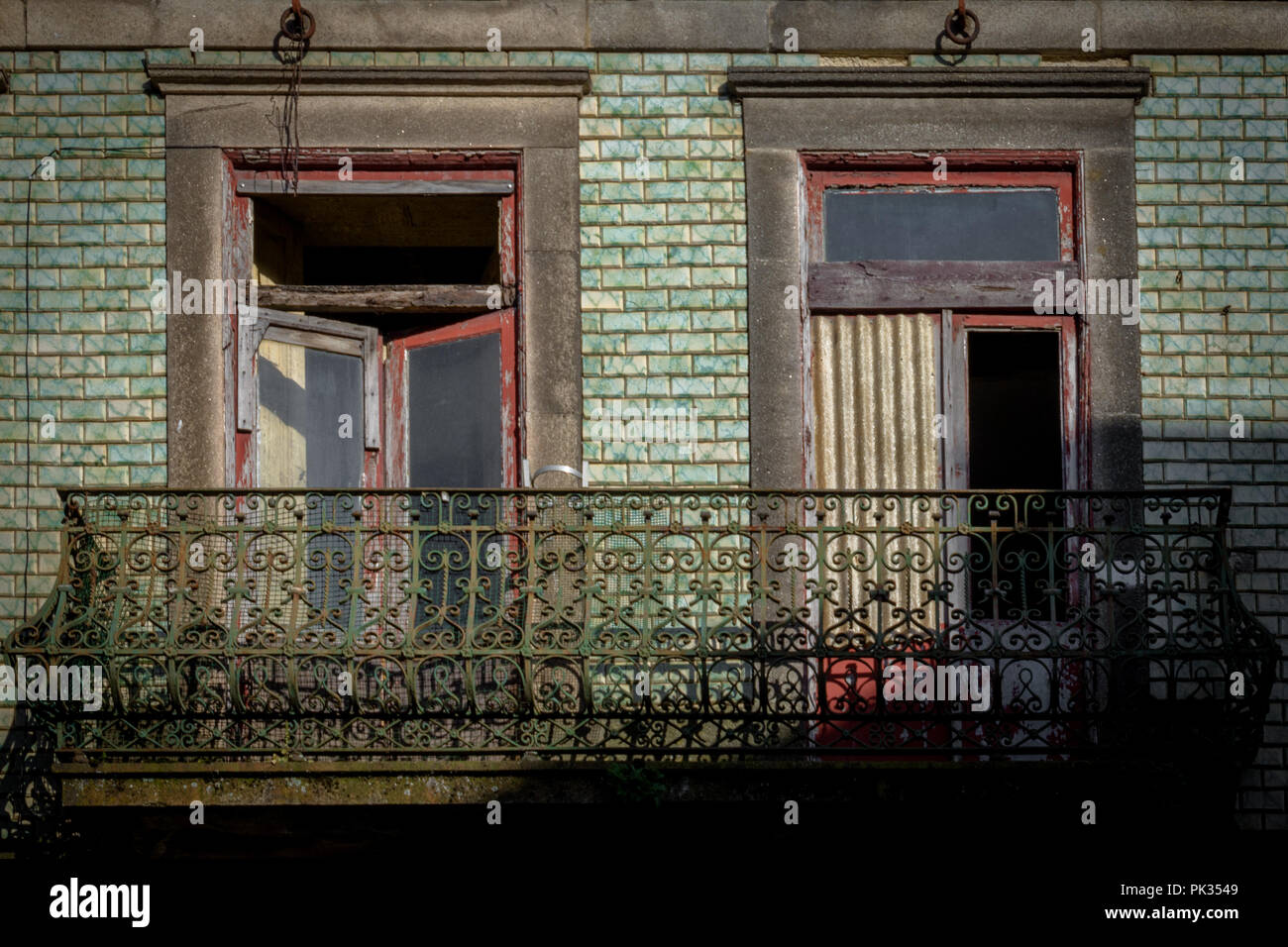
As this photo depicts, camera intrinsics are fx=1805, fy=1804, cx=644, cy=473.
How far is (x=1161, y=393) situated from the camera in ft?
31.6

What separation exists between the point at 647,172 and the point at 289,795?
376 centimetres

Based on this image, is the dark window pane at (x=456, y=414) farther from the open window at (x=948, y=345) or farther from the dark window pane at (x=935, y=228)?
the dark window pane at (x=935, y=228)

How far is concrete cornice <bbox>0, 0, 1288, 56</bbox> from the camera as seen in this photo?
977 centimetres

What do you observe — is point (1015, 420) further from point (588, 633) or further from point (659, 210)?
point (588, 633)

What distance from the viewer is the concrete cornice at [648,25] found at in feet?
32.1

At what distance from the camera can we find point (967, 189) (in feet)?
32.3

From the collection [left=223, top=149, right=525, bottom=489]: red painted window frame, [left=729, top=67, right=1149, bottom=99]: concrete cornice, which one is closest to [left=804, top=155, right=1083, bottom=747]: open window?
[left=729, top=67, right=1149, bottom=99]: concrete cornice

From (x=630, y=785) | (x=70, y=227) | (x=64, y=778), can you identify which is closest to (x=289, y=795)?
(x=64, y=778)

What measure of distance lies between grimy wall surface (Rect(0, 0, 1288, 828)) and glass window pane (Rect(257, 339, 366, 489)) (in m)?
0.56

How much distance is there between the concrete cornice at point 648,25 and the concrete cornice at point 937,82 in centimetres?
21

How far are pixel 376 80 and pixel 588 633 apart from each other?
326 cm

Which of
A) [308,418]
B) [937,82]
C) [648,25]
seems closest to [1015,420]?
[937,82]
